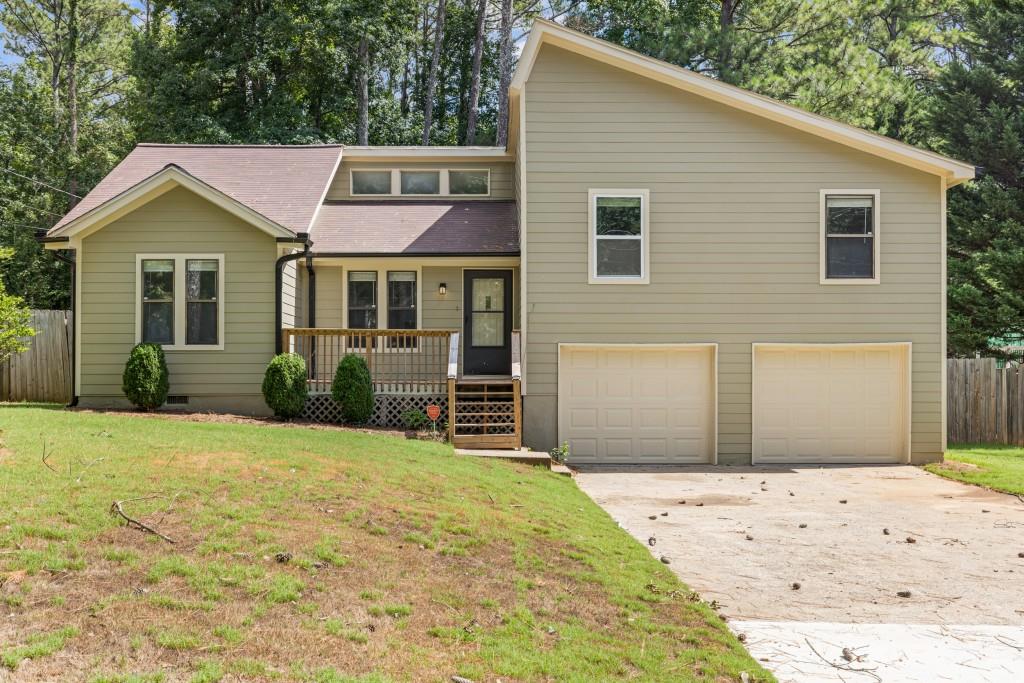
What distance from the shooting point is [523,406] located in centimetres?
1390

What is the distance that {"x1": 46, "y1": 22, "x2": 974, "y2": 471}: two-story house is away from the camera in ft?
45.3

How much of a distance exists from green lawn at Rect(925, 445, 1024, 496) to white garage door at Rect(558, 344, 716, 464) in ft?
12.2

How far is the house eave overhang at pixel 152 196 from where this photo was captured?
44.1ft

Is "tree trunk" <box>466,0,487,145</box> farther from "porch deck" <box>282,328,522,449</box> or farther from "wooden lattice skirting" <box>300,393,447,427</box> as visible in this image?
"wooden lattice skirting" <box>300,393,447,427</box>

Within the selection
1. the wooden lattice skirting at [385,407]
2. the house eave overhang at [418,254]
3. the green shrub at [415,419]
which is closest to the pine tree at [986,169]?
the house eave overhang at [418,254]

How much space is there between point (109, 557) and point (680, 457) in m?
10.4

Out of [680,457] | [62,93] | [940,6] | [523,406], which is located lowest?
[680,457]

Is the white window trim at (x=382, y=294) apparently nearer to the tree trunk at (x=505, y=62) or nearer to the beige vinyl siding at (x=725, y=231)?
the beige vinyl siding at (x=725, y=231)

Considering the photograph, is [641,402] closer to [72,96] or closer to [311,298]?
[311,298]

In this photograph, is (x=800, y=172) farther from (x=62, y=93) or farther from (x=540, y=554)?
(x=62, y=93)

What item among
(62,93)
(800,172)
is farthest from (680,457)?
(62,93)

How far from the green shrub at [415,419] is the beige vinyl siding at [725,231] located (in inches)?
145

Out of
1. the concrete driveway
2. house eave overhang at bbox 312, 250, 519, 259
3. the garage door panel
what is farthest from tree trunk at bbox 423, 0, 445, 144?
the concrete driveway

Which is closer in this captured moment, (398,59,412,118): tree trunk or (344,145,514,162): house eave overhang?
(344,145,514,162): house eave overhang
